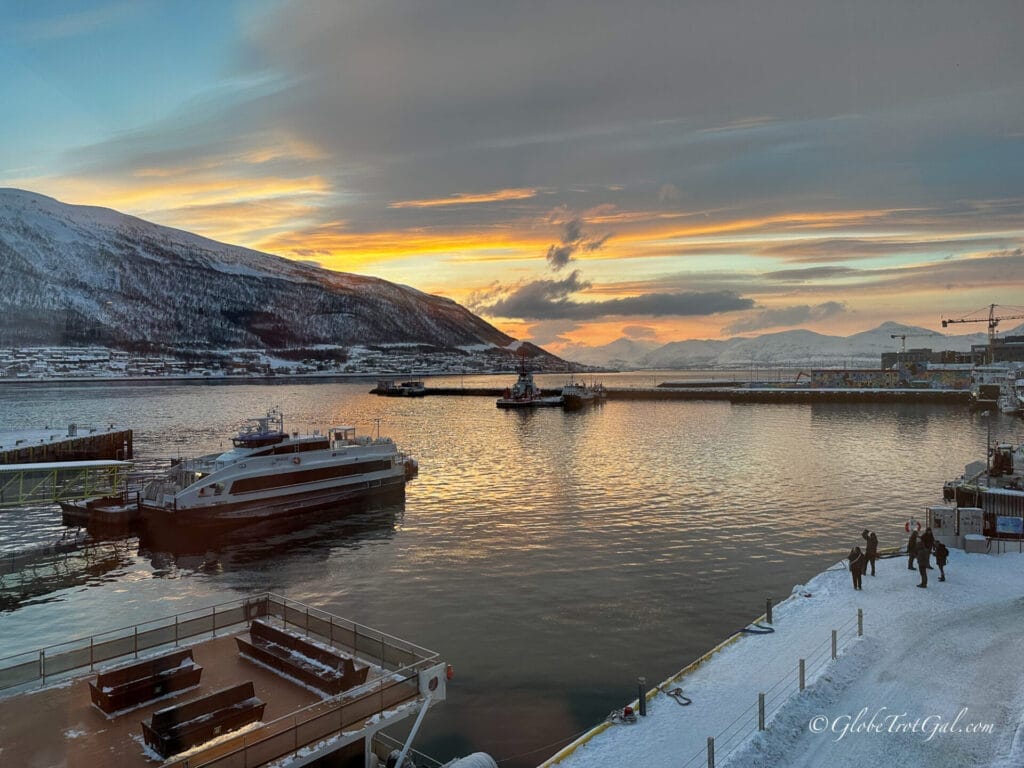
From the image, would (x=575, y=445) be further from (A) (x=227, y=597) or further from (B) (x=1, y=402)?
(B) (x=1, y=402)

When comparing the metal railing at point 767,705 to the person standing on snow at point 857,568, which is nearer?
the metal railing at point 767,705

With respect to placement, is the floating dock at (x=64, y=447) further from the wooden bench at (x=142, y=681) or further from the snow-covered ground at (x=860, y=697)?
the snow-covered ground at (x=860, y=697)

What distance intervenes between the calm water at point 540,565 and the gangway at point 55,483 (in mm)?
2025

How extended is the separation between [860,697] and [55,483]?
1909 inches

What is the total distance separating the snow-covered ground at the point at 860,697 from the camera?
13414mm

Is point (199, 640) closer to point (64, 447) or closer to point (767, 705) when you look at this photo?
point (767, 705)

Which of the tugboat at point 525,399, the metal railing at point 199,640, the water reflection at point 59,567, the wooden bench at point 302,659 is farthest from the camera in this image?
the tugboat at point 525,399

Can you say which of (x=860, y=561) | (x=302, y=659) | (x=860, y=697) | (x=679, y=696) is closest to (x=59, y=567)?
(x=302, y=659)

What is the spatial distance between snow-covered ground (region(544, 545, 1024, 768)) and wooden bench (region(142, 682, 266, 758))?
6.02 meters

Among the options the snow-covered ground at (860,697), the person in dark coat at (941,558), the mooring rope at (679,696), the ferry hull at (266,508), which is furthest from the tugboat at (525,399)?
the mooring rope at (679,696)

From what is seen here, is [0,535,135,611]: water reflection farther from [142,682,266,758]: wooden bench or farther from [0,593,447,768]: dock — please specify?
[142,682,266,758]: wooden bench

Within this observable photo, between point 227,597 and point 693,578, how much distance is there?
2091cm

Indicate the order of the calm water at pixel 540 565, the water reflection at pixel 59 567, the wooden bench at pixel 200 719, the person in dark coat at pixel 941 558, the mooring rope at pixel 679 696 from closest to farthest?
the wooden bench at pixel 200 719 → the mooring rope at pixel 679 696 → the calm water at pixel 540 565 → the person in dark coat at pixel 941 558 → the water reflection at pixel 59 567

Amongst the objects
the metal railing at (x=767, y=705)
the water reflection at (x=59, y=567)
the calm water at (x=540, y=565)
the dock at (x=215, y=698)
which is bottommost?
the water reflection at (x=59, y=567)
